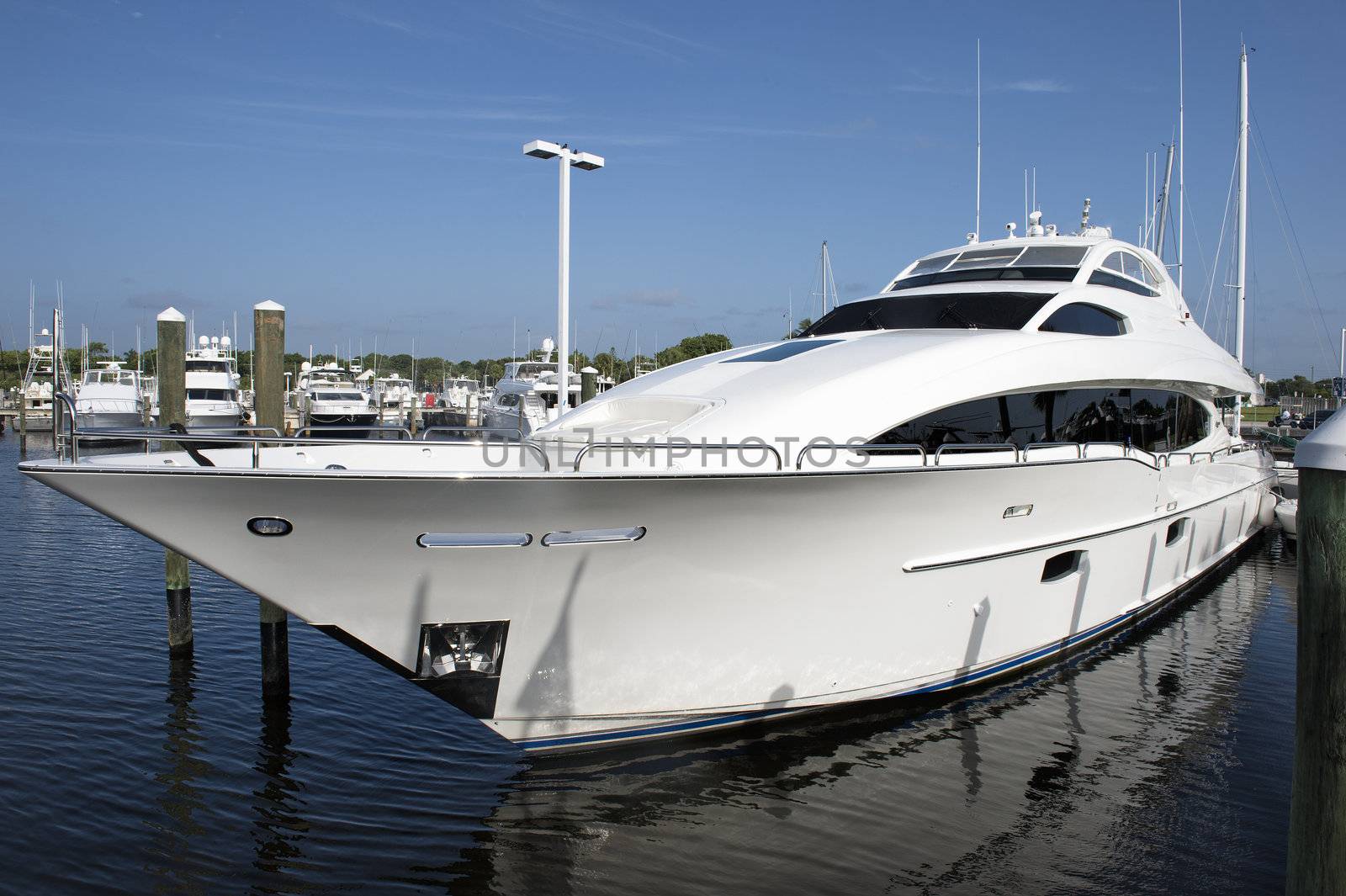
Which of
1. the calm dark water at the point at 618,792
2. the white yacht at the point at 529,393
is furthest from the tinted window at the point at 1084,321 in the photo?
the white yacht at the point at 529,393

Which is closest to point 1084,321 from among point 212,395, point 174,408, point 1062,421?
point 1062,421

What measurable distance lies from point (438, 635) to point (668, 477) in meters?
1.69

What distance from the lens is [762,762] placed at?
6172mm

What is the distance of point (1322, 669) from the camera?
3.18m

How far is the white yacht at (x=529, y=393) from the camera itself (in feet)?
88.3

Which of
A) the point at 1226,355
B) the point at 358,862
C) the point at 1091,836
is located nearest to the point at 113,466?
the point at 358,862

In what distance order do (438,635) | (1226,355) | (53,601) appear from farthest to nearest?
(1226,355) → (53,601) → (438,635)

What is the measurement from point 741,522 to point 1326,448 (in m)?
3.16

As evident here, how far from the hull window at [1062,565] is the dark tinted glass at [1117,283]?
9.65 feet

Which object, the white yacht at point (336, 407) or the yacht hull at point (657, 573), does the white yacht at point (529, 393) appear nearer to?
the white yacht at point (336, 407)

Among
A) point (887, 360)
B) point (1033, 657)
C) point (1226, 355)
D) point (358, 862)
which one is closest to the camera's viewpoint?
point (358, 862)

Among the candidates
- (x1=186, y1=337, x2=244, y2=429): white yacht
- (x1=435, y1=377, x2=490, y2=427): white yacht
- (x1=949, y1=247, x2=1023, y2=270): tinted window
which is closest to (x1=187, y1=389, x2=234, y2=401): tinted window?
(x1=186, y1=337, x2=244, y2=429): white yacht

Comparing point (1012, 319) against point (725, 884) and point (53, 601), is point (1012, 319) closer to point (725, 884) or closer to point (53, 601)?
point (725, 884)

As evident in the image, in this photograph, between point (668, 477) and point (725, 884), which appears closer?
point (725, 884)
